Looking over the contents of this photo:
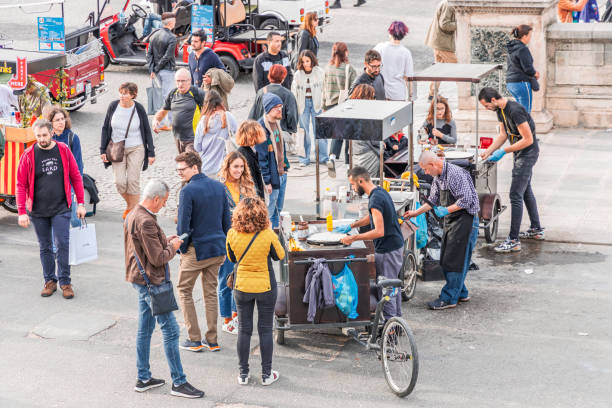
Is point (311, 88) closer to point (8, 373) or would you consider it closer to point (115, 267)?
point (115, 267)

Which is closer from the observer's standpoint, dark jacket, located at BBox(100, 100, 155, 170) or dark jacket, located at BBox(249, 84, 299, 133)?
dark jacket, located at BBox(100, 100, 155, 170)

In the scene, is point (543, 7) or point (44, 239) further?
point (543, 7)

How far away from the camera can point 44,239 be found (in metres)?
10.1

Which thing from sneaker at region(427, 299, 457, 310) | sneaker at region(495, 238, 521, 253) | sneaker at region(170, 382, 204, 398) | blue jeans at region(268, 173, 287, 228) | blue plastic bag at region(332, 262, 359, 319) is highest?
blue jeans at region(268, 173, 287, 228)

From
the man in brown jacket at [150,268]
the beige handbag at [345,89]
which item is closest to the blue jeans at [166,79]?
the beige handbag at [345,89]

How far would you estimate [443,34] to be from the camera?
1720cm

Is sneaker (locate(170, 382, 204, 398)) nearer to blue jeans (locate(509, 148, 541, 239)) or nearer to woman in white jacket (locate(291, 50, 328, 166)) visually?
blue jeans (locate(509, 148, 541, 239))

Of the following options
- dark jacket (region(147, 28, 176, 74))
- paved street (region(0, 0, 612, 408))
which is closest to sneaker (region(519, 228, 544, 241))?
paved street (region(0, 0, 612, 408))

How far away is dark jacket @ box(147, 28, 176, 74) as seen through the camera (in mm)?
16594

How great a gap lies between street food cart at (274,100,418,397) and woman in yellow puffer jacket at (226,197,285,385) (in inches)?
27.3

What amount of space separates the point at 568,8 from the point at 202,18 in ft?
24.0

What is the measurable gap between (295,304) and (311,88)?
643 centimetres

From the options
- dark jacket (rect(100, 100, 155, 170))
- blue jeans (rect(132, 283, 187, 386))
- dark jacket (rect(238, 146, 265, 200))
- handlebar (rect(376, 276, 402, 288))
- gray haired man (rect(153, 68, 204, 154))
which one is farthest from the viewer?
gray haired man (rect(153, 68, 204, 154))

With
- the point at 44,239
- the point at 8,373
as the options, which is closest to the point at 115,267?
the point at 44,239
